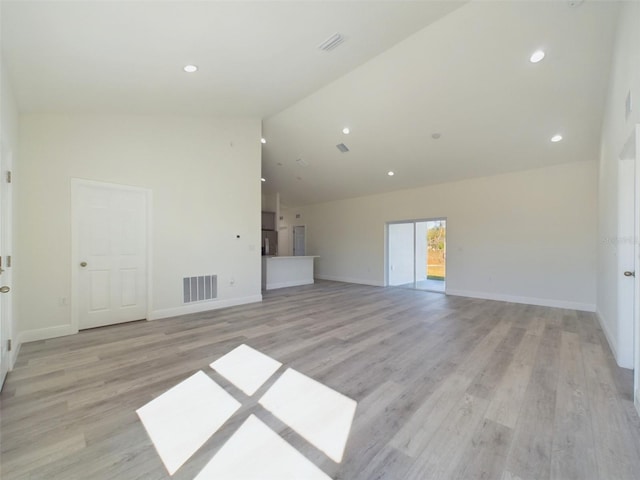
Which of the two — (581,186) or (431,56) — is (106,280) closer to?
(431,56)

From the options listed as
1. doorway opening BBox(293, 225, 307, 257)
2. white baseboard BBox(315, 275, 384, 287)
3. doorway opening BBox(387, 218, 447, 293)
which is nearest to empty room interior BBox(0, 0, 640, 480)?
doorway opening BBox(387, 218, 447, 293)

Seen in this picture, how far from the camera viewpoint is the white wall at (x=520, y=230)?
5395 mm

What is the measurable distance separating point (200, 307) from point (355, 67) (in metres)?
4.77

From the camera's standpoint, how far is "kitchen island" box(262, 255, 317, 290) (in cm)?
786

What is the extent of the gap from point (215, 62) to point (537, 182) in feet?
21.0

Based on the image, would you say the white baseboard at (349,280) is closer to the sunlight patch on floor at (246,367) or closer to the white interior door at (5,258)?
the sunlight patch on floor at (246,367)

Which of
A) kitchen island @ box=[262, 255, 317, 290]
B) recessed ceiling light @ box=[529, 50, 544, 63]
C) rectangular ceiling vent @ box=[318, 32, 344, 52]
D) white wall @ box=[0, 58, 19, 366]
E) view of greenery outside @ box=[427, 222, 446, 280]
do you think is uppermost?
recessed ceiling light @ box=[529, 50, 544, 63]

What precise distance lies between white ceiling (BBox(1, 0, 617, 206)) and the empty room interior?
1.2 inches

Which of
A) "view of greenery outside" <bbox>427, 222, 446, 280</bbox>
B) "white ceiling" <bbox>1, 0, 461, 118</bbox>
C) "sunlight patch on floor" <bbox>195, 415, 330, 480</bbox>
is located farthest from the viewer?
"view of greenery outside" <bbox>427, 222, 446, 280</bbox>

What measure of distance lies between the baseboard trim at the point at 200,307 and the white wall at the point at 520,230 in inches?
172

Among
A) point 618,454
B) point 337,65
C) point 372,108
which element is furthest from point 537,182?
point 618,454

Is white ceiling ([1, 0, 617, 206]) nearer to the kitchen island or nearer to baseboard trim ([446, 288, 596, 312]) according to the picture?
baseboard trim ([446, 288, 596, 312])

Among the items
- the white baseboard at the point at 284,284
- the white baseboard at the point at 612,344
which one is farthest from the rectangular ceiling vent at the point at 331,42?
the white baseboard at the point at 284,284

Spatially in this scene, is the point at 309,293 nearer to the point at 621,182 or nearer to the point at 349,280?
the point at 349,280
